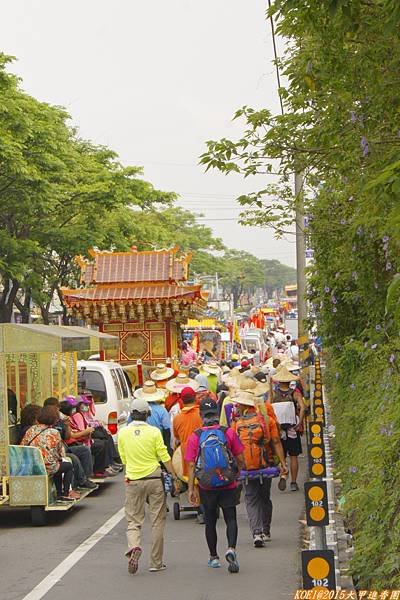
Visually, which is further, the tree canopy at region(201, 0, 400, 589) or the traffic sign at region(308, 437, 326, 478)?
the traffic sign at region(308, 437, 326, 478)

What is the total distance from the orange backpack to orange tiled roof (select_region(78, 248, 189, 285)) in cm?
2123

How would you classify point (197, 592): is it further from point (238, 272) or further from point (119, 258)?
point (238, 272)

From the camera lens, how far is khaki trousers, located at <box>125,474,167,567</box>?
1166 cm

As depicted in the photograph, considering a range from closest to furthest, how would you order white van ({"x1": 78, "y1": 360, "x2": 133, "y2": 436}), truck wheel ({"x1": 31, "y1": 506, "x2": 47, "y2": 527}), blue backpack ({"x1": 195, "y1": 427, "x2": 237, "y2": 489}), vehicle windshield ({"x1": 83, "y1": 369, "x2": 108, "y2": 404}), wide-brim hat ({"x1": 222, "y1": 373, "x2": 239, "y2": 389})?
blue backpack ({"x1": 195, "y1": 427, "x2": 237, "y2": 489})
truck wheel ({"x1": 31, "y1": 506, "x2": 47, "y2": 527})
wide-brim hat ({"x1": 222, "y1": 373, "x2": 239, "y2": 389})
white van ({"x1": 78, "y1": 360, "x2": 133, "y2": 436})
vehicle windshield ({"x1": 83, "y1": 369, "x2": 108, "y2": 404})

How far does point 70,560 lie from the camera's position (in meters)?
12.4

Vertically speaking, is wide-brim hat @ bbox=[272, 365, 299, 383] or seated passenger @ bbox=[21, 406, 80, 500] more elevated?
wide-brim hat @ bbox=[272, 365, 299, 383]

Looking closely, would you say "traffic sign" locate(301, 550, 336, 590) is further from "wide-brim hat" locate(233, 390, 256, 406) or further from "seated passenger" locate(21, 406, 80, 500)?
"seated passenger" locate(21, 406, 80, 500)

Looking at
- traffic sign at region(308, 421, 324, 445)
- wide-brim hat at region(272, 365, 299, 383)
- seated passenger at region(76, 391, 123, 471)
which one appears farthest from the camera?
seated passenger at region(76, 391, 123, 471)

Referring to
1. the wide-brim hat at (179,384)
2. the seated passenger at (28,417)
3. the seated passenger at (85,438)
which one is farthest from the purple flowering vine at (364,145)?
the wide-brim hat at (179,384)

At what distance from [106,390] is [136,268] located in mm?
→ 12215

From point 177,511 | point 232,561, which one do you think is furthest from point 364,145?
point 177,511

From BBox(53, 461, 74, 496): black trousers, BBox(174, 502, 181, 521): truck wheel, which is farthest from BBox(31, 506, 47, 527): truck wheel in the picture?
BBox(174, 502, 181, 521): truck wheel

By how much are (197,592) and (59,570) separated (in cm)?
180

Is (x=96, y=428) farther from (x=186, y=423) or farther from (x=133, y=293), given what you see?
(x=133, y=293)
